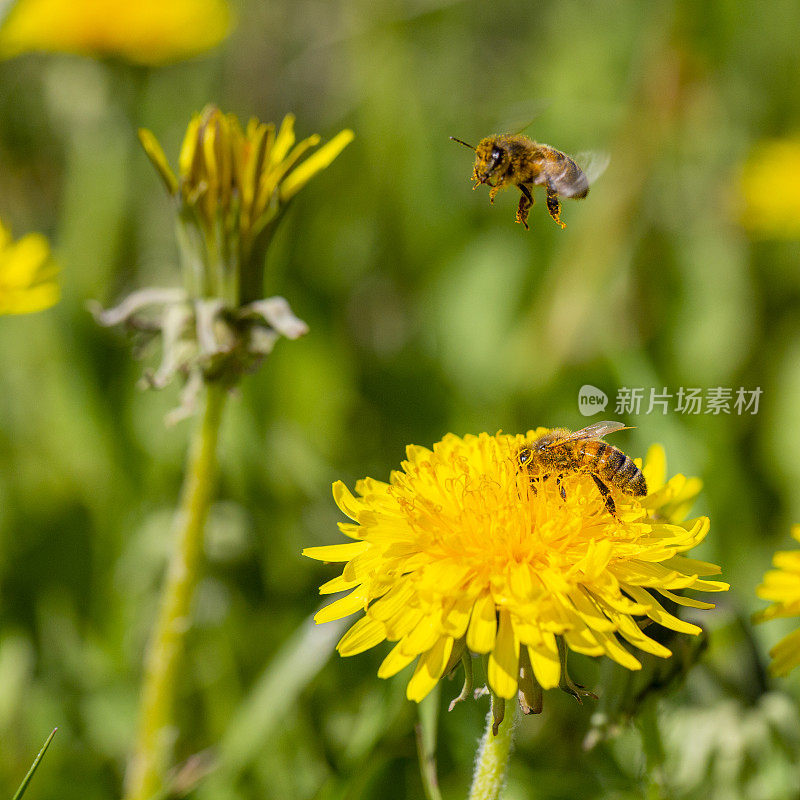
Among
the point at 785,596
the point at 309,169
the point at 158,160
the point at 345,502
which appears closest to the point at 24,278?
the point at 158,160

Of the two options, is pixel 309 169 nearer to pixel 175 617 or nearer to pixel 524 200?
pixel 524 200

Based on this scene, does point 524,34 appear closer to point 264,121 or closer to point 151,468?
point 264,121

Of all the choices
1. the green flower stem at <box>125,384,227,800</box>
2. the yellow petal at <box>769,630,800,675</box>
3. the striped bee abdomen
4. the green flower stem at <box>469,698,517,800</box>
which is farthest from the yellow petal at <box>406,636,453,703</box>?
the green flower stem at <box>125,384,227,800</box>

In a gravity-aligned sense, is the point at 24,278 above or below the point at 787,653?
above

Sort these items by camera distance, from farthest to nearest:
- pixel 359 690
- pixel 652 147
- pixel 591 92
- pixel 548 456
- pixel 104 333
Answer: pixel 591 92, pixel 652 147, pixel 104 333, pixel 359 690, pixel 548 456

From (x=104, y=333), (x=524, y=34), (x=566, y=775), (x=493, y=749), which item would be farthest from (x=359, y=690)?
(x=524, y=34)

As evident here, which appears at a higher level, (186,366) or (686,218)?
(186,366)
